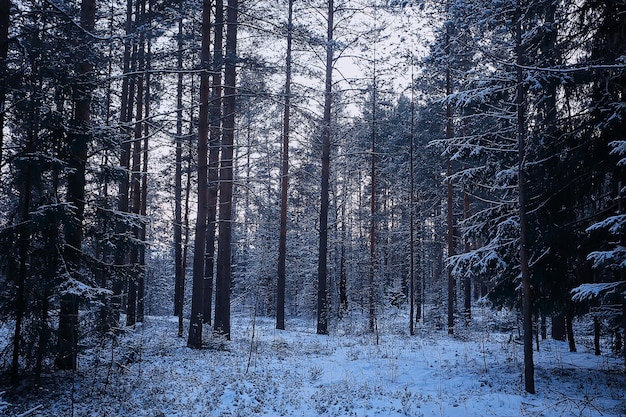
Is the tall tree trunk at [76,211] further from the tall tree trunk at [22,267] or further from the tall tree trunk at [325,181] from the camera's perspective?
the tall tree trunk at [325,181]

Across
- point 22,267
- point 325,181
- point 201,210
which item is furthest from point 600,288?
point 325,181

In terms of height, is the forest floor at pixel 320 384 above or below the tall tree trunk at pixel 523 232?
below

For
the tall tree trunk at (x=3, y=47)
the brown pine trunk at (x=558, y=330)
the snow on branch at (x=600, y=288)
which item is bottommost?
the brown pine trunk at (x=558, y=330)

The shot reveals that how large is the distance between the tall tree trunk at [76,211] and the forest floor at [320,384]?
51cm

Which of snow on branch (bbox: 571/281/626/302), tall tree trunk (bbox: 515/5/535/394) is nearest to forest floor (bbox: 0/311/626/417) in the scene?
tall tree trunk (bbox: 515/5/535/394)

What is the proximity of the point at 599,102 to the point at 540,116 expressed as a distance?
1.72 m

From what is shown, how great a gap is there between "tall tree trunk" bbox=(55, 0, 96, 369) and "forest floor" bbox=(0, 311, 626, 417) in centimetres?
51

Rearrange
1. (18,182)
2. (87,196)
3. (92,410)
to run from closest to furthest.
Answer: (92,410) < (18,182) < (87,196)

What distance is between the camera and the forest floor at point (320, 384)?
24.4 ft

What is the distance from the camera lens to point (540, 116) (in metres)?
10.6

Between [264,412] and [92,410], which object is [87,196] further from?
[264,412]

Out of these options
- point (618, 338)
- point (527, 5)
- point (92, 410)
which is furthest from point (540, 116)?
point (92, 410)

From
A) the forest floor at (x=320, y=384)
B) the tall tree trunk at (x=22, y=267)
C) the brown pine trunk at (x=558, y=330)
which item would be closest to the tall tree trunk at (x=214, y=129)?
the forest floor at (x=320, y=384)

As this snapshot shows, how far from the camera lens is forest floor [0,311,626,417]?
293 inches
